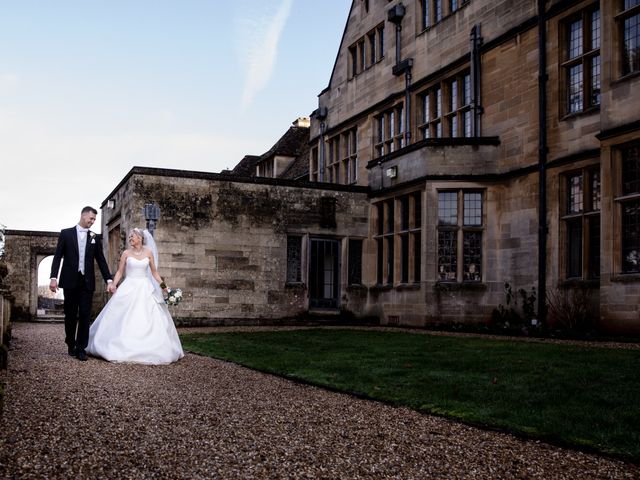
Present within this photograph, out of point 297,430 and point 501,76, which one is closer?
point 297,430

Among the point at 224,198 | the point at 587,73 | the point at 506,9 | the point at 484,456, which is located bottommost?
the point at 484,456

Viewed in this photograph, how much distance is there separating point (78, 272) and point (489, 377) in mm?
5276

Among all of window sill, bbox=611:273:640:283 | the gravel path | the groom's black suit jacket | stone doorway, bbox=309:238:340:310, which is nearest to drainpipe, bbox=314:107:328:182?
stone doorway, bbox=309:238:340:310

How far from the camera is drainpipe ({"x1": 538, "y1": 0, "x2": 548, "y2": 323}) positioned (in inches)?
580

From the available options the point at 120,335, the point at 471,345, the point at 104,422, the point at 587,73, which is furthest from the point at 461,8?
the point at 104,422

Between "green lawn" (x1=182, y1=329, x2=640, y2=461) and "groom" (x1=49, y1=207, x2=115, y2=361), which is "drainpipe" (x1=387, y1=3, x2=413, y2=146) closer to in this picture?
"green lawn" (x1=182, y1=329, x2=640, y2=461)

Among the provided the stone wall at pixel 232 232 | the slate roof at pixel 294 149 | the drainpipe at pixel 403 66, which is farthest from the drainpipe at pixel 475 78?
the slate roof at pixel 294 149

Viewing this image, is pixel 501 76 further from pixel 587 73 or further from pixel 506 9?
pixel 587 73

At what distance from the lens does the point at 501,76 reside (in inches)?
644

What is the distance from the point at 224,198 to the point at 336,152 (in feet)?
22.7

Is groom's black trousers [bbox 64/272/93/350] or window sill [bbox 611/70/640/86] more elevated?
window sill [bbox 611/70/640/86]

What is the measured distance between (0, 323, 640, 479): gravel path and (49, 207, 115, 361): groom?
7.46ft

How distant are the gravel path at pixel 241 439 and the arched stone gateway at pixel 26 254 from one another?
954 inches

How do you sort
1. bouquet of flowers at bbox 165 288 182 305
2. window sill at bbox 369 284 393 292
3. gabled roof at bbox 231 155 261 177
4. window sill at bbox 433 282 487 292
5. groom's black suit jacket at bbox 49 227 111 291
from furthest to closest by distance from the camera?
gabled roof at bbox 231 155 261 177 → window sill at bbox 369 284 393 292 → window sill at bbox 433 282 487 292 → bouquet of flowers at bbox 165 288 182 305 → groom's black suit jacket at bbox 49 227 111 291
